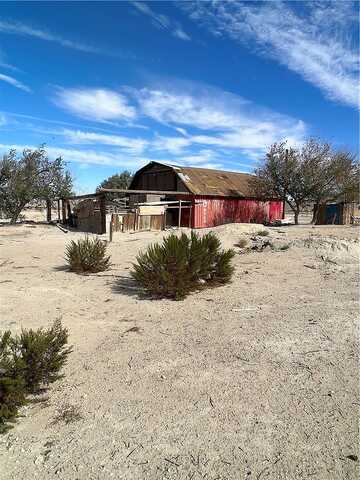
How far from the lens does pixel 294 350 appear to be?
4887 mm

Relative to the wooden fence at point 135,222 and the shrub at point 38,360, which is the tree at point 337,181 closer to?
the wooden fence at point 135,222

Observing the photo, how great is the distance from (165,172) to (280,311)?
81.6 feet

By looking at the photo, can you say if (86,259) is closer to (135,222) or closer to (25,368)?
(25,368)

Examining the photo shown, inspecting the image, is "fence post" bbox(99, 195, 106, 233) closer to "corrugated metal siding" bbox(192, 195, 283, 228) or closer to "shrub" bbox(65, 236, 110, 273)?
"corrugated metal siding" bbox(192, 195, 283, 228)

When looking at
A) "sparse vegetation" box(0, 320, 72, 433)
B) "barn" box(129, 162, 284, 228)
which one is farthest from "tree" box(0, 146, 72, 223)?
"sparse vegetation" box(0, 320, 72, 433)

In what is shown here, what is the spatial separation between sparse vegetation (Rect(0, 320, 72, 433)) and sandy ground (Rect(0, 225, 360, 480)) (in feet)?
0.50

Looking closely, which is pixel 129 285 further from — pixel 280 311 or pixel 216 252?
pixel 280 311

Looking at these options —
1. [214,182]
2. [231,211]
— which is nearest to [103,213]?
[231,211]

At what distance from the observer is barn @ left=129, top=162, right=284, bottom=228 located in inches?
1060

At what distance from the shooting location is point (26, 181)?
29.6m

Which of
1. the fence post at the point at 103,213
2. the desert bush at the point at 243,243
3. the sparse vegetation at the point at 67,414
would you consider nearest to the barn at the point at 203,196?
Result: the fence post at the point at 103,213

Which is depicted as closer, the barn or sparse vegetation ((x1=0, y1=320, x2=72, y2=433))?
sparse vegetation ((x1=0, y1=320, x2=72, y2=433))

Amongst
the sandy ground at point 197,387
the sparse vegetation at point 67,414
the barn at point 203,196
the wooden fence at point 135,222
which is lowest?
the sparse vegetation at point 67,414

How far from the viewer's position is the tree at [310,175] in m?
28.2
